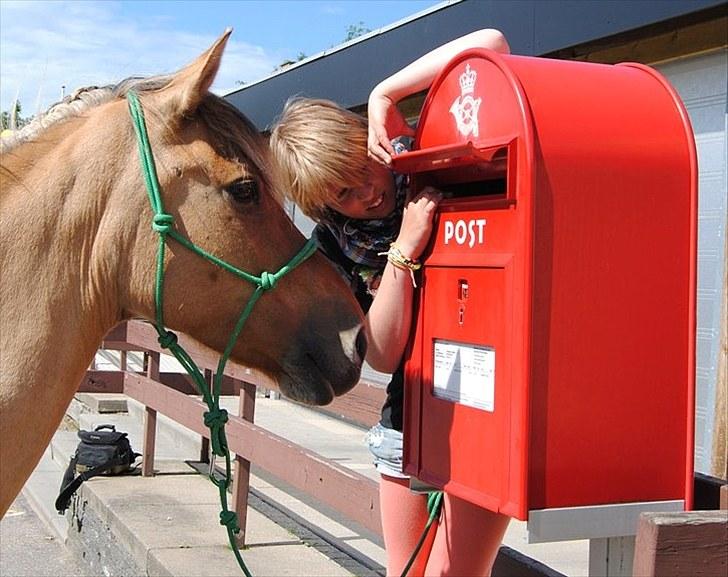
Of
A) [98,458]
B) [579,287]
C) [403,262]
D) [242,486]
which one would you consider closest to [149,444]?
[98,458]

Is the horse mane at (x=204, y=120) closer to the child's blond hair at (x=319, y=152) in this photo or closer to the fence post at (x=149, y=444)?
the child's blond hair at (x=319, y=152)

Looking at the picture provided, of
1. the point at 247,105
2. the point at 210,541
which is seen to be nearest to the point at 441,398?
the point at 210,541

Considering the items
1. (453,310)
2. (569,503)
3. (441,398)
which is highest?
(453,310)

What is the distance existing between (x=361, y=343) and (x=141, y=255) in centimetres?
56

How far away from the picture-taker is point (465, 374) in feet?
6.42

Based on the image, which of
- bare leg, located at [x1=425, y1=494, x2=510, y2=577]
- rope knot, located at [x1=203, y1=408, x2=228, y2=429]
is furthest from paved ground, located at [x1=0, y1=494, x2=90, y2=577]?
bare leg, located at [x1=425, y1=494, x2=510, y2=577]

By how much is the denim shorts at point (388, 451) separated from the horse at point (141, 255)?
7.8 inches

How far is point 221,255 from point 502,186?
2.23 feet

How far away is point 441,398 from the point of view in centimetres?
204

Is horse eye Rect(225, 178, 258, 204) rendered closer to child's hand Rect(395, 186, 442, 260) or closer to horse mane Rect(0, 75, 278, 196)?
horse mane Rect(0, 75, 278, 196)

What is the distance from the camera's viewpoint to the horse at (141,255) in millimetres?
2094

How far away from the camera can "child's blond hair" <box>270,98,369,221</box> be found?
213cm

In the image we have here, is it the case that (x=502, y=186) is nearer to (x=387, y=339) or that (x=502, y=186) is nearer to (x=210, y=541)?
(x=387, y=339)

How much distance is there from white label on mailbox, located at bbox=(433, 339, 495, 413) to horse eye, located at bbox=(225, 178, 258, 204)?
0.56m
